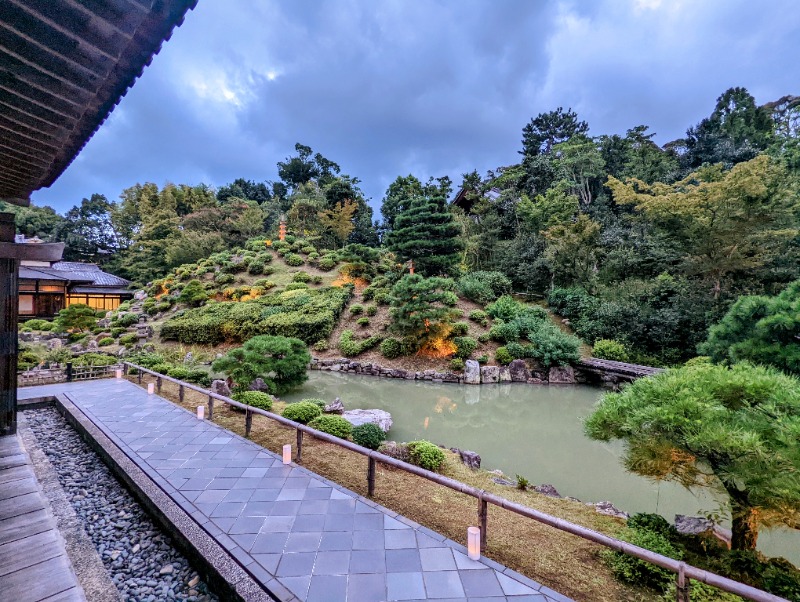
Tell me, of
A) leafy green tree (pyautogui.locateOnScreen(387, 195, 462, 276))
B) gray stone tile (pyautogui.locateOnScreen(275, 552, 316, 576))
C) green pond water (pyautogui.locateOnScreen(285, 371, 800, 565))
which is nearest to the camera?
gray stone tile (pyautogui.locateOnScreen(275, 552, 316, 576))

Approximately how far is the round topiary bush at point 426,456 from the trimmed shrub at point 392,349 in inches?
286

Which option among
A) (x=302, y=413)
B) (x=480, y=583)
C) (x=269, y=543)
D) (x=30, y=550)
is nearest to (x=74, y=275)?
(x=302, y=413)

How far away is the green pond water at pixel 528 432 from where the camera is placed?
4352 mm

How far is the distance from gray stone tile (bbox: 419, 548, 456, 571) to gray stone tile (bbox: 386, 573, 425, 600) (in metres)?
0.12

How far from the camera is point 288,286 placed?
57.5 feet

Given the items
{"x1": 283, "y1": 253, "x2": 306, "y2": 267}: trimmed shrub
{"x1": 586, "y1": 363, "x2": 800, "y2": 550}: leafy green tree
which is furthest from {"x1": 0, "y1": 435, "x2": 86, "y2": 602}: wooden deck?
{"x1": 283, "y1": 253, "x2": 306, "y2": 267}: trimmed shrub

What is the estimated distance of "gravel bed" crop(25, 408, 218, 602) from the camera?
2273mm

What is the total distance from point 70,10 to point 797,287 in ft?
28.9

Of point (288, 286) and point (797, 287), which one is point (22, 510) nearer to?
point (797, 287)

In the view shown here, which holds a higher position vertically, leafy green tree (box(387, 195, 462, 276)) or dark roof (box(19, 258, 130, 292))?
leafy green tree (box(387, 195, 462, 276))

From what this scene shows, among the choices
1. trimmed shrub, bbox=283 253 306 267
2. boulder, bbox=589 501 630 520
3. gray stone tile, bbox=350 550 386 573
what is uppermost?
trimmed shrub, bbox=283 253 306 267

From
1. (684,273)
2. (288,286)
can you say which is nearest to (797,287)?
(684,273)

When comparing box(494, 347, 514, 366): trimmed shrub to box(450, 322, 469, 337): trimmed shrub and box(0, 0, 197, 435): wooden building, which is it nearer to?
box(450, 322, 469, 337): trimmed shrub

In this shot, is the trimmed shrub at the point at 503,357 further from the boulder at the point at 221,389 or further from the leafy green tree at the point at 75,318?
the leafy green tree at the point at 75,318
